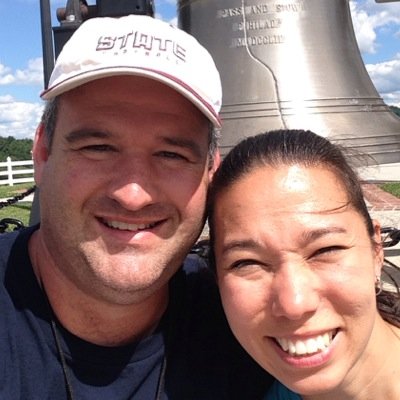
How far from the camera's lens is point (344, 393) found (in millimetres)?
1806

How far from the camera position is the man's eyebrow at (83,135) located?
1791 millimetres

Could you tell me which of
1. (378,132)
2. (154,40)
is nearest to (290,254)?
(154,40)

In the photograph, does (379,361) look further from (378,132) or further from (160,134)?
(378,132)

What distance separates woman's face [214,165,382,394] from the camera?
63.7 inches

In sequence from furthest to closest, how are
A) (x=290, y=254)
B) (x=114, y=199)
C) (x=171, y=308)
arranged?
(x=171, y=308) < (x=114, y=199) < (x=290, y=254)

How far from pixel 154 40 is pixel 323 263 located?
0.74 metres

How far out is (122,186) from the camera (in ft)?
5.74

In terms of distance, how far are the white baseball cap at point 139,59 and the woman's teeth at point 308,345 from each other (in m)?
0.64

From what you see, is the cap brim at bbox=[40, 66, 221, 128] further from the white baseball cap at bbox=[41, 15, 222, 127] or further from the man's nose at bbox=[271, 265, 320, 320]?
the man's nose at bbox=[271, 265, 320, 320]

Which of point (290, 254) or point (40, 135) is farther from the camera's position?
point (40, 135)

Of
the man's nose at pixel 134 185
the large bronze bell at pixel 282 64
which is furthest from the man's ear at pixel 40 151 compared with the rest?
the large bronze bell at pixel 282 64

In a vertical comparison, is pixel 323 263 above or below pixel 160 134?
below

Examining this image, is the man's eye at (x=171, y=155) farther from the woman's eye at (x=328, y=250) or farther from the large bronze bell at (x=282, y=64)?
the large bronze bell at (x=282, y=64)

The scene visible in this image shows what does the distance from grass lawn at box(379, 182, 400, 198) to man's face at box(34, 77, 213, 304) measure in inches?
267
